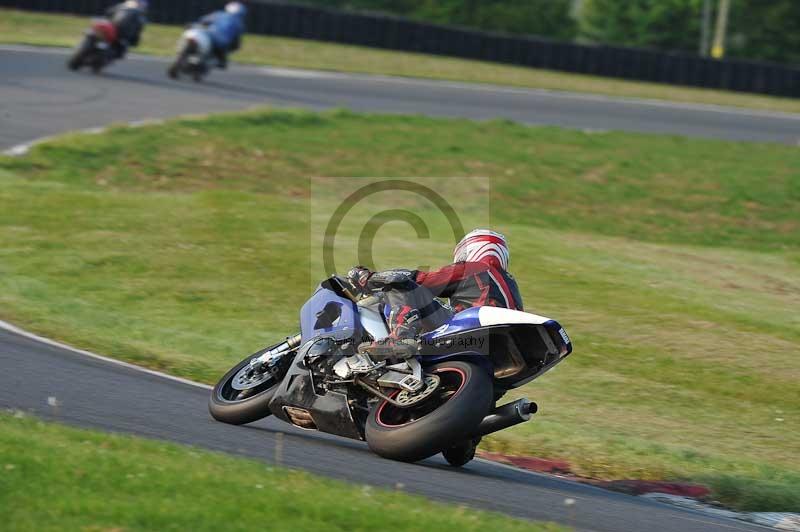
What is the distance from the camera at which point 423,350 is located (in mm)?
A: 6738

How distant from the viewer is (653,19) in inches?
1773

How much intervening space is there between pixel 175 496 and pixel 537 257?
10.4 meters

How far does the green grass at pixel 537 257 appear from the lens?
31.9 feet

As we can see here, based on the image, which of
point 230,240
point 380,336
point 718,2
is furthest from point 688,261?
point 718,2

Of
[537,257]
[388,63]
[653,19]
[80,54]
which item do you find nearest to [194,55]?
[80,54]

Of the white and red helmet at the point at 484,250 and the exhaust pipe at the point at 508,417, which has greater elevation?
the white and red helmet at the point at 484,250

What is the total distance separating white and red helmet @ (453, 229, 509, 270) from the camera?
7051 mm

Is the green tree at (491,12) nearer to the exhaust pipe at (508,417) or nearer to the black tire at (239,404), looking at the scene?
the black tire at (239,404)

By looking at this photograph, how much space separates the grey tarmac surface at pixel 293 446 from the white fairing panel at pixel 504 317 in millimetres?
972

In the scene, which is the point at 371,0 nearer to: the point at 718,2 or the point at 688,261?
the point at 718,2

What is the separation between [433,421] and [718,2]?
42564mm

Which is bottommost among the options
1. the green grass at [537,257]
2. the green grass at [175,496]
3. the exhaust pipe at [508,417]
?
the green grass at [537,257]

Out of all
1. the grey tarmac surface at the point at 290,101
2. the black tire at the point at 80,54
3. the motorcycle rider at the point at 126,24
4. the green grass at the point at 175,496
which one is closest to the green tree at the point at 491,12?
the grey tarmac surface at the point at 290,101

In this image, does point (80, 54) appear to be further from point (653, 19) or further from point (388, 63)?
point (653, 19)
